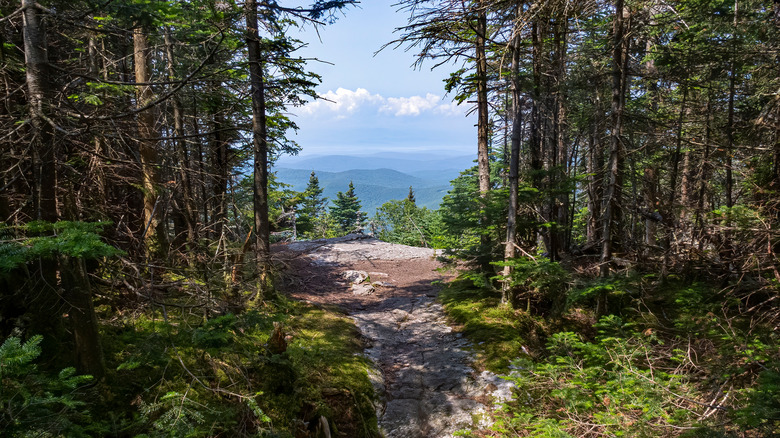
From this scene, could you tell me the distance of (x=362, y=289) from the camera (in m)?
12.1

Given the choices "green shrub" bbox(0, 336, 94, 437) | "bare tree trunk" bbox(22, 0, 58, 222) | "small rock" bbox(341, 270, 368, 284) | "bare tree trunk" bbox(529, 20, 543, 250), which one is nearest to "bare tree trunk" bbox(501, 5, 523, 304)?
"bare tree trunk" bbox(529, 20, 543, 250)

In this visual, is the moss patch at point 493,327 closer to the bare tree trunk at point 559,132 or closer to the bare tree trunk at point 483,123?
the bare tree trunk at point 483,123

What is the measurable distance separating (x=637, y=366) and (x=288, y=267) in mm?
6296

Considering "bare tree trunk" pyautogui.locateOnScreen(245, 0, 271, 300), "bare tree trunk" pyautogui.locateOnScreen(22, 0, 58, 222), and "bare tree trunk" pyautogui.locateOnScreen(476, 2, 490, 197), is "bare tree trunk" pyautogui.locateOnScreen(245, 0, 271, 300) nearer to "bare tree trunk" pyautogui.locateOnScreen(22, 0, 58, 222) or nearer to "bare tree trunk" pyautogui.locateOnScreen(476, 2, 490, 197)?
"bare tree trunk" pyautogui.locateOnScreen(22, 0, 58, 222)

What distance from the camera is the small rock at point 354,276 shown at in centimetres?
1325

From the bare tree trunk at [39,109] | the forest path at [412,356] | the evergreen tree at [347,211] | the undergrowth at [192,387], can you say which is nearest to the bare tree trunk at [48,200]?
the bare tree trunk at [39,109]

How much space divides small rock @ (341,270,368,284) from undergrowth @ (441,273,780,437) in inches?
220

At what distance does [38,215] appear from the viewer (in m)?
2.86

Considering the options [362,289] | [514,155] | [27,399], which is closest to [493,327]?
[514,155]

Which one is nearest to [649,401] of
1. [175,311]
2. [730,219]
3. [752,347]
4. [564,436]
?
[564,436]

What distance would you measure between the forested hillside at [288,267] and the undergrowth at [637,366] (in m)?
0.05

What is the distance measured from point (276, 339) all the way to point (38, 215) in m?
2.86

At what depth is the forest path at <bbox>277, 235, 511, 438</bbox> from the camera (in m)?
5.03

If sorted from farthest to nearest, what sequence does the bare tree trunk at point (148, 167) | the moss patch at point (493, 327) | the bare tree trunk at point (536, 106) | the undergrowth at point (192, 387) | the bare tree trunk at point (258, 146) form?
the bare tree trunk at point (536, 106), the bare tree trunk at point (258, 146), the moss patch at point (493, 327), the bare tree trunk at point (148, 167), the undergrowth at point (192, 387)
